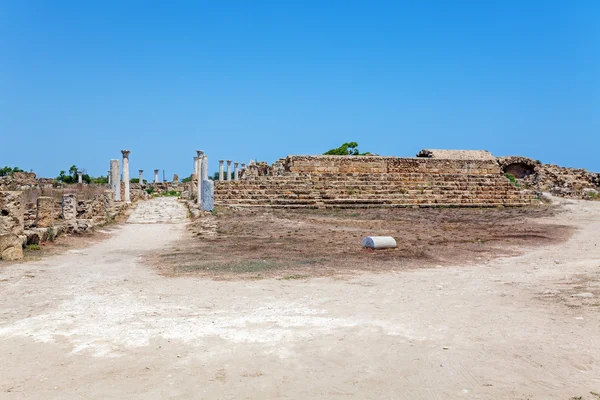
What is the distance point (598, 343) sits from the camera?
4012 millimetres

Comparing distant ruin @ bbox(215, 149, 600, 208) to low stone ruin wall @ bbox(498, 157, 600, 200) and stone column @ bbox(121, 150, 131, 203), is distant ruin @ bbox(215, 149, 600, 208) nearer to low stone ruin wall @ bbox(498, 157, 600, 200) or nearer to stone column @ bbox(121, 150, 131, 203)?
low stone ruin wall @ bbox(498, 157, 600, 200)

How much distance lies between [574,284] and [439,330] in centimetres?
284

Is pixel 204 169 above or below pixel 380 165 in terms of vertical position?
below

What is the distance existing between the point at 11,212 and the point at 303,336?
24.8ft

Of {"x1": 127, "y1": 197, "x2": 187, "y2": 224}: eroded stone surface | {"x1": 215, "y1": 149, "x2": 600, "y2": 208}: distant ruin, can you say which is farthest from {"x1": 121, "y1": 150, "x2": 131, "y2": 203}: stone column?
{"x1": 215, "y1": 149, "x2": 600, "y2": 208}: distant ruin

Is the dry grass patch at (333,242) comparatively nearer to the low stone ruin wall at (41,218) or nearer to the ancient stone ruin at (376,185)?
the low stone ruin wall at (41,218)

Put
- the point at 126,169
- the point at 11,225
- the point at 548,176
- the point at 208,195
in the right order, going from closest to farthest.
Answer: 1. the point at 11,225
2. the point at 208,195
3. the point at 126,169
4. the point at 548,176

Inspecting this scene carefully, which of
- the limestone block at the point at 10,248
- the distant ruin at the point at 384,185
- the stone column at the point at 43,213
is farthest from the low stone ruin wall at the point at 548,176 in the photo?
the limestone block at the point at 10,248

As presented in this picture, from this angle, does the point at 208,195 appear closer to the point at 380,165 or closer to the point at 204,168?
the point at 204,168

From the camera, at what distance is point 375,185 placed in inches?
984

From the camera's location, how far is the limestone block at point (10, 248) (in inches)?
331

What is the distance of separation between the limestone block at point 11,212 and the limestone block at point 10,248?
683 millimetres

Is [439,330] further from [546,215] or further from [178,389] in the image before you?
[546,215]

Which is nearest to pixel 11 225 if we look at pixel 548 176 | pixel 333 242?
pixel 333 242
